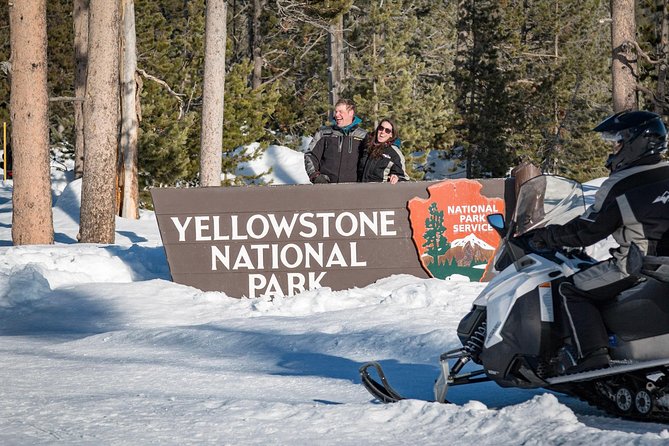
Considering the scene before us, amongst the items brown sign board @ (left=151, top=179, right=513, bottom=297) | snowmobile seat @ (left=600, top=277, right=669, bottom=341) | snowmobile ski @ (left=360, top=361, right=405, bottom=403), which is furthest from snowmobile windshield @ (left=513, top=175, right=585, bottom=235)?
brown sign board @ (left=151, top=179, right=513, bottom=297)

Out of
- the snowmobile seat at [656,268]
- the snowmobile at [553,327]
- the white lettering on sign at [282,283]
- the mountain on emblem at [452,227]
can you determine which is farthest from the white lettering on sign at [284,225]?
the snowmobile seat at [656,268]

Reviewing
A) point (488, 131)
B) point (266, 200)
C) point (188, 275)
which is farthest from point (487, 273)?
point (488, 131)

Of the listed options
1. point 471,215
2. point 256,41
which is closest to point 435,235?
point 471,215

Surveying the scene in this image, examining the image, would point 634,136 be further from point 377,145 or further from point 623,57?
point 623,57

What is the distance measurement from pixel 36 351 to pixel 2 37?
40.9 meters

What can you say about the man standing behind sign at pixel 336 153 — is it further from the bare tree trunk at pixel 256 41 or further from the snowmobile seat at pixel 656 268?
the bare tree trunk at pixel 256 41

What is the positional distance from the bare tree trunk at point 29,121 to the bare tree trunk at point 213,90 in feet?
10.8

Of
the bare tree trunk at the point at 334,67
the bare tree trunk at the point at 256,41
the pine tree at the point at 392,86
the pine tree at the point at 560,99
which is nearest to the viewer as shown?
the bare tree trunk at the point at 334,67

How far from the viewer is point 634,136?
518 cm

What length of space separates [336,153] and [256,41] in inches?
1054

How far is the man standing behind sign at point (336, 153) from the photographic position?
11078 mm

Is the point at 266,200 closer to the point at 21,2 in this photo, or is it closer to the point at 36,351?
the point at 36,351

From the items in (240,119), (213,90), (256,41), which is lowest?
(213,90)

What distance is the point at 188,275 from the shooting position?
1088cm
